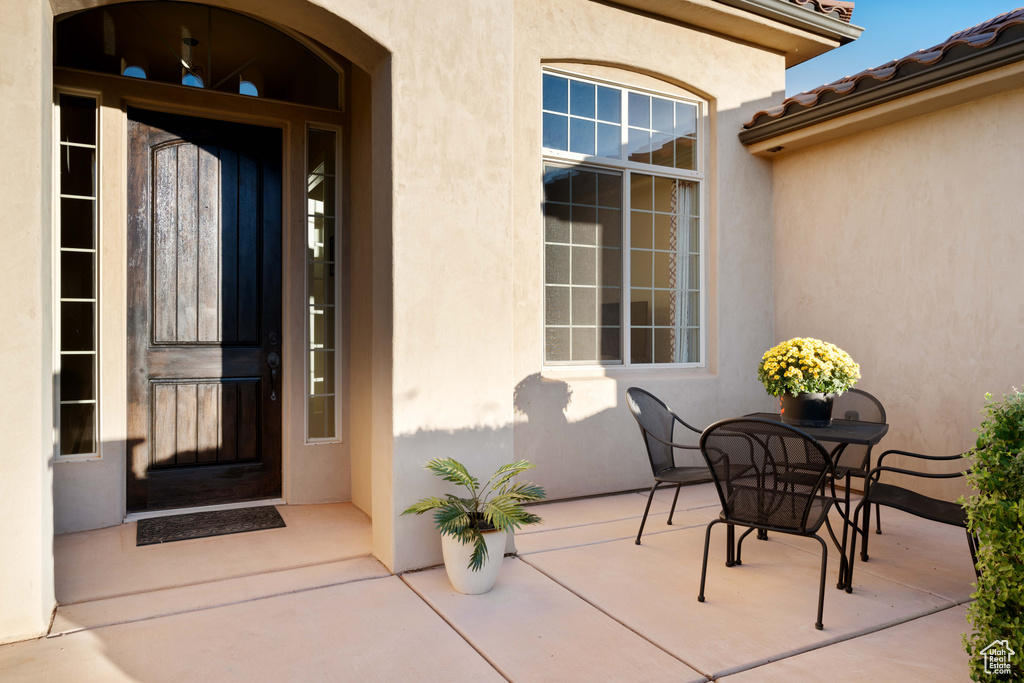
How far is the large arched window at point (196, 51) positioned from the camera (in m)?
3.90

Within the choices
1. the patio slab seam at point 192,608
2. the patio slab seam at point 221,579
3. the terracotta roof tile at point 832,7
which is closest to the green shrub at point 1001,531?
the patio slab seam at point 192,608

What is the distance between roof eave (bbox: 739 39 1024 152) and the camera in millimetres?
3967

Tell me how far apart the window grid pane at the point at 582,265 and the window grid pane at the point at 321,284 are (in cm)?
160

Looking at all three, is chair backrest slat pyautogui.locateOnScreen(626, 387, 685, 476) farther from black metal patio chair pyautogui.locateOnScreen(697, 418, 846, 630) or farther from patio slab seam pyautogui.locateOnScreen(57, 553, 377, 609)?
patio slab seam pyautogui.locateOnScreen(57, 553, 377, 609)

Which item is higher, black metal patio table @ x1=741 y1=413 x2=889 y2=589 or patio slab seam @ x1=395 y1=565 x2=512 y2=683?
black metal patio table @ x1=741 y1=413 x2=889 y2=589

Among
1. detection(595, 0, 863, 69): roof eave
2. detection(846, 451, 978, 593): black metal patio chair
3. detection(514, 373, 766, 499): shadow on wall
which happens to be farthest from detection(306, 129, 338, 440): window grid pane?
detection(846, 451, 978, 593): black metal patio chair

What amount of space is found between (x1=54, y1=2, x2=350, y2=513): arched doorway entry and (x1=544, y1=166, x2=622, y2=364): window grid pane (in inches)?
62.7

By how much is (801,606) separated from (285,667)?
2258mm

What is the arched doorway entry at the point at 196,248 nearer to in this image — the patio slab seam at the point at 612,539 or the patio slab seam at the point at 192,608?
the patio slab seam at the point at 192,608

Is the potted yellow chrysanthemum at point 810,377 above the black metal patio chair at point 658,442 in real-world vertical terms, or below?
above

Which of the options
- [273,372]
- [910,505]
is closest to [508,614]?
[910,505]

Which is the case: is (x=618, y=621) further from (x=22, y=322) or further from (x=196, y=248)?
(x=196, y=248)

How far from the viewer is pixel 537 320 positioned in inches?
185

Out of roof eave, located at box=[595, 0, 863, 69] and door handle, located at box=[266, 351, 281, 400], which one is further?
roof eave, located at box=[595, 0, 863, 69]
